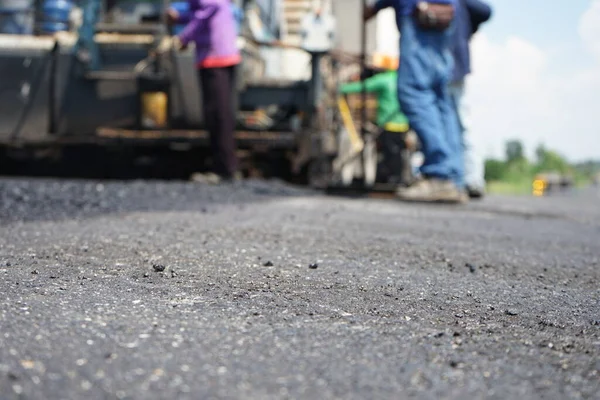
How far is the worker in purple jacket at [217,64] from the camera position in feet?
22.0

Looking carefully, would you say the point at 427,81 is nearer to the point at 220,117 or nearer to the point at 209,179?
the point at 220,117

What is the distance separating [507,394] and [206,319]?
0.73 meters

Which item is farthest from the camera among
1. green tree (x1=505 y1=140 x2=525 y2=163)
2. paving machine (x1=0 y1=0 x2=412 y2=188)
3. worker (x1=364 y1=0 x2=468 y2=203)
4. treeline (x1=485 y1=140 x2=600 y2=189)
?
green tree (x1=505 y1=140 x2=525 y2=163)

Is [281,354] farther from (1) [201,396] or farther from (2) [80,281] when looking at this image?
(2) [80,281]

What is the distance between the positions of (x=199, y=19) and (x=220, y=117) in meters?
0.81

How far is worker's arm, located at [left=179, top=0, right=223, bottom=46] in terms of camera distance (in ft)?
21.9

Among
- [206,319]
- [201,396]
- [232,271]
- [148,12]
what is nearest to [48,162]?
[148,12]

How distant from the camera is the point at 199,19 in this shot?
263 inches

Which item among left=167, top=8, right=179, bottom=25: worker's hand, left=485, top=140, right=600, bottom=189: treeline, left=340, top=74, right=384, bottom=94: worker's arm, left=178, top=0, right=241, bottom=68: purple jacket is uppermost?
left=167, top=8, right=179, bottom=25: worker's hand

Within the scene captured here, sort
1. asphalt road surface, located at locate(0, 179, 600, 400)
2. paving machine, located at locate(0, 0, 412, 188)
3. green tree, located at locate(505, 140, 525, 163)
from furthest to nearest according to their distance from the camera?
1. green tree, located at locate(505, 140, 525, 163)
2. paving machine, located at locate(0, 0, 412, 188)
3. asphalt road surface, located at locate(0, 179, 600, 400)

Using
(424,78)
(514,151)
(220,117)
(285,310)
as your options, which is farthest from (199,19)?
(514,151)

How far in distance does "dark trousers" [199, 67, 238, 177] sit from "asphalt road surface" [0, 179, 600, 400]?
2586 mm

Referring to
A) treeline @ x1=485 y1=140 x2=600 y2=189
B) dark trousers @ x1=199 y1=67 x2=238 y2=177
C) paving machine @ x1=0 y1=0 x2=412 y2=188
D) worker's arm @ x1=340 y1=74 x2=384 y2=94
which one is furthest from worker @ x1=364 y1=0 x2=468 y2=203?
treeline @ x1=485 y1=140 x2=600 y2=189

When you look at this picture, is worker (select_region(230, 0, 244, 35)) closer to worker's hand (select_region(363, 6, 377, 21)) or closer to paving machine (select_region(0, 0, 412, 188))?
paving machine (select_region(0, 0, 412, 188))
